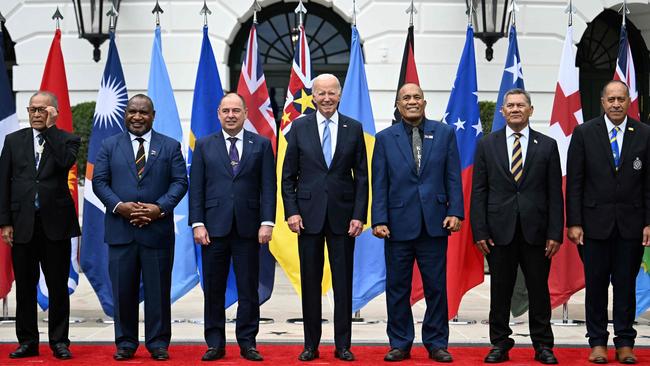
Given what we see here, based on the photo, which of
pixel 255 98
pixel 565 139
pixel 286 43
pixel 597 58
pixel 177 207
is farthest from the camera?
pixel 597 58

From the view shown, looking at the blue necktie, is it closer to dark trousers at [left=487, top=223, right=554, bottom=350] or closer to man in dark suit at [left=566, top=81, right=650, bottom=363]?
dark trousers at [left=487, top=223, right=554, bottom=350]

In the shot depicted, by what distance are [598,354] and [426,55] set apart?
7.83 metres

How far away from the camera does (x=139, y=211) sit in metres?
7.31

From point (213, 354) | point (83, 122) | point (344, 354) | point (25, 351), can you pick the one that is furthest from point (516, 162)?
point (83, 122)

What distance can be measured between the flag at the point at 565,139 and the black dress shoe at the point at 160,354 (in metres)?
3.86

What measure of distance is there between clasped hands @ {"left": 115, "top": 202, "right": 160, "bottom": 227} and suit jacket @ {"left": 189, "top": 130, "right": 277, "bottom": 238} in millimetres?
295

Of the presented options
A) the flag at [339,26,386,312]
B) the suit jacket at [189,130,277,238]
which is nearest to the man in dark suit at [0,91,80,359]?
the suit jacket at [189,130,277,238]

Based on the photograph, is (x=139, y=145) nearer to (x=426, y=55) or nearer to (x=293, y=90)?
(x=293, y=90)

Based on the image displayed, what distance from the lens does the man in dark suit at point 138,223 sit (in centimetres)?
739

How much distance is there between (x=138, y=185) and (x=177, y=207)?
2.22 metres

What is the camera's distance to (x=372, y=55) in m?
14.5

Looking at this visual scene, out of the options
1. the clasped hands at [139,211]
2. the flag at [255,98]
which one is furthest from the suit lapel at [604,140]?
the flag at [255,98]

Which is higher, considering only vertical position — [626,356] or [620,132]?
[620,132]

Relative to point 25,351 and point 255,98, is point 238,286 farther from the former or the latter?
point 255,98
